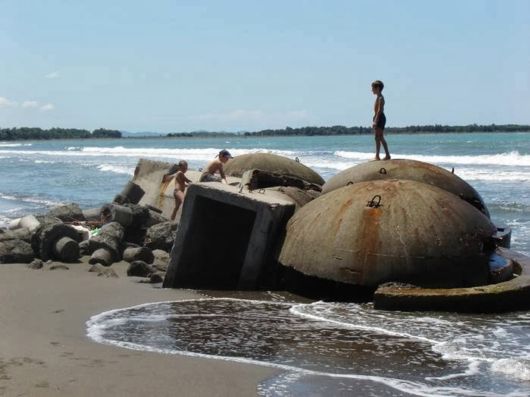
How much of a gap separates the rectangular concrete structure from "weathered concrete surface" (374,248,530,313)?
1.72m

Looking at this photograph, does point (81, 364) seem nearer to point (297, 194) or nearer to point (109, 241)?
point (297, 194)

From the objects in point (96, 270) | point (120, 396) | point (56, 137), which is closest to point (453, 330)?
point (120, 396)

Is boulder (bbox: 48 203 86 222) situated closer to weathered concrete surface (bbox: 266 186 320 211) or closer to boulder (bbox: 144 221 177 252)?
boulder (bbox: 144 221 177 252)

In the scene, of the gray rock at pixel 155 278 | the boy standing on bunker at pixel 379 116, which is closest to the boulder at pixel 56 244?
the gray rock at pixel 155 278

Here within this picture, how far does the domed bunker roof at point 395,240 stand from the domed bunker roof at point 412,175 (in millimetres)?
628

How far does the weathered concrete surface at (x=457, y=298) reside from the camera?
746 cm

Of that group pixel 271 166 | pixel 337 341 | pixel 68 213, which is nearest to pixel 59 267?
pixel 68 213

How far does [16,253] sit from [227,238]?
3.18m

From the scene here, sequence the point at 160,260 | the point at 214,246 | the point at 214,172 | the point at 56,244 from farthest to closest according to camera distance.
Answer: the point at 214,172, the point at 56,244, the point at 160,260, the point at 214,246

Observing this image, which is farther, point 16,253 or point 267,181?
point 16,253

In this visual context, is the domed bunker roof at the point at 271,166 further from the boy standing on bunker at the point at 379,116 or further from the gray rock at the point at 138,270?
the gray rock at the point at 138,270

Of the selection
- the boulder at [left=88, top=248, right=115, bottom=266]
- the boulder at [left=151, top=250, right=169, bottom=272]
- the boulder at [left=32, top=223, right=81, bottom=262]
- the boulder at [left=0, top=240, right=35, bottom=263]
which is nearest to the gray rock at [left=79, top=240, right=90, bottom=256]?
the boulder at [left=32, top=223, right=81, bottom=262]

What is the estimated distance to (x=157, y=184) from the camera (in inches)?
626

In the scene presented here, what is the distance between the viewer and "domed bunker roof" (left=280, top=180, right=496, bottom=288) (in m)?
7.76
